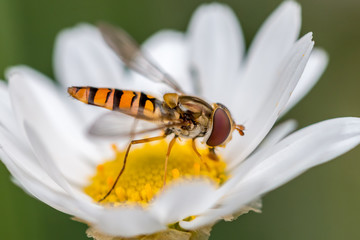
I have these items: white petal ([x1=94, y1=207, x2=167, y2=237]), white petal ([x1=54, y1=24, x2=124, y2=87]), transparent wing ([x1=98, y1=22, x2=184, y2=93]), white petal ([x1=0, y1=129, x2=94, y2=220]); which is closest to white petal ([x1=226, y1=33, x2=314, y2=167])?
transparent wing ([x1=98, y1=22, x2=184, y2=93])

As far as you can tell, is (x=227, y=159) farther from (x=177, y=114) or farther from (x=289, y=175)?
(x=289, y=175)

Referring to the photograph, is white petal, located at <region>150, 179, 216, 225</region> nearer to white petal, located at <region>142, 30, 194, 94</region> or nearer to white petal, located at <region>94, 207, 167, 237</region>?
white petal, located at <region>94, 207, 167, 237</region>

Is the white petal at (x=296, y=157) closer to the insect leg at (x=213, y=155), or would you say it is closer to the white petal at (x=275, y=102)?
the white petal at (x=275, y=102)

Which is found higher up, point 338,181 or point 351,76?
point 351,76

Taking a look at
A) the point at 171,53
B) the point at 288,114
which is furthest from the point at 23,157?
the point at 288,114

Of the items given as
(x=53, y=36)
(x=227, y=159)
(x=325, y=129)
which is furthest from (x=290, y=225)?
(x=53, y=36)

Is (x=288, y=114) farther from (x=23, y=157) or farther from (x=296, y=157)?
(x=23, y=157)

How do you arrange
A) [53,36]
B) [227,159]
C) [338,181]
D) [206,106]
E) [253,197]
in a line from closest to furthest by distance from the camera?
[253,197]
[206,106]
[227,159]
[338,181]
[53,36]

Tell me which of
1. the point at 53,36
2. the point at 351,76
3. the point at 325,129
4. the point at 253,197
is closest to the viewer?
the point at 253,197
